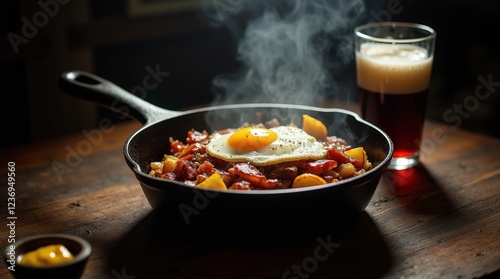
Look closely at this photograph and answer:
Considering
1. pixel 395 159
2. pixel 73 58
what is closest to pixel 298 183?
pixel 395 159

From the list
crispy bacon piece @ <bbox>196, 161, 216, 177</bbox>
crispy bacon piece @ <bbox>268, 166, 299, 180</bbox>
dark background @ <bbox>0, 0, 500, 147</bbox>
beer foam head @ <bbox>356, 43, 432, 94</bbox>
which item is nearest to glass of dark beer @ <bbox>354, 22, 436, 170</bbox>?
beer foam head @ <bbox>356, 43, 432, 94</bbox>

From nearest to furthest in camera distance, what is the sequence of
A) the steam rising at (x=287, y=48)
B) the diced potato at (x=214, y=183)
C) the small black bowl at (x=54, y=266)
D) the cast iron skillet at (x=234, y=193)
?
the small black bowl at (x=54, y=266), the cast iron skillet at (x=234, y=193), the diced potato at (x=214, y=183), the steam rising at (x=287, y=48)

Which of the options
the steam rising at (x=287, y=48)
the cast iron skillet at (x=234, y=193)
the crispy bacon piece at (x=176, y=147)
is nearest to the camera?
the cast iron skillet at (x=234, y=193)

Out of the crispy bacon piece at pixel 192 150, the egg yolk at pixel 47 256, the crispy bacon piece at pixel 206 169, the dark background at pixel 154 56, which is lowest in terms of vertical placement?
the dark background at pixel 154 56

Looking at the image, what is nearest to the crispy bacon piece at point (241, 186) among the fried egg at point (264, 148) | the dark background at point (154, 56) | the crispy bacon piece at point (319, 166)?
the fried egg at point (264, 148)

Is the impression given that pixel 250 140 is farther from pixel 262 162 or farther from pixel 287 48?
pixel 287 48

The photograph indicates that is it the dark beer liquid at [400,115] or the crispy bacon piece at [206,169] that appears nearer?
the crispy bacon piece at [206,169]

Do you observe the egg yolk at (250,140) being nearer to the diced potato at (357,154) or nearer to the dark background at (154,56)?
the diced potato at (357,154)

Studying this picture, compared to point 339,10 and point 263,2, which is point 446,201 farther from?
point 263,2
